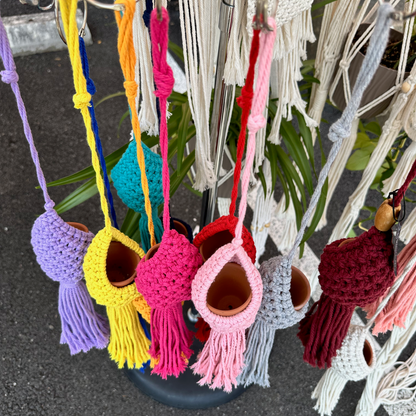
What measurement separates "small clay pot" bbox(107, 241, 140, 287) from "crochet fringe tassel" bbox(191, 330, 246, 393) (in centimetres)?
14

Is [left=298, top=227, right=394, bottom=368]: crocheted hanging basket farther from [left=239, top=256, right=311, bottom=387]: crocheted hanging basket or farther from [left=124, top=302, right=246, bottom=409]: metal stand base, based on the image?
[left=124, top=302, right=246, bottom=409]: metal stand base

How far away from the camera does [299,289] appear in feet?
1.66

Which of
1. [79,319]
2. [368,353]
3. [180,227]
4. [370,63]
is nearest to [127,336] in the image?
[79,319]

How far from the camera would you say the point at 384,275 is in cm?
43

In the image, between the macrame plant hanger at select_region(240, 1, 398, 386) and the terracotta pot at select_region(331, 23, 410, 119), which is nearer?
the macrame plant hanger at select_region(240, 1, 398, 386)

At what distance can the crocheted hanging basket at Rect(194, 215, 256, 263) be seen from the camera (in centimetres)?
46

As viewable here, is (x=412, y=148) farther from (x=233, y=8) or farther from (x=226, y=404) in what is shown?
(x=226, y=404)

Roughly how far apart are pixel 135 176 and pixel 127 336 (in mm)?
257

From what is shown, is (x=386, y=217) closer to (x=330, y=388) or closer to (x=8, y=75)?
(x=8, y=75)

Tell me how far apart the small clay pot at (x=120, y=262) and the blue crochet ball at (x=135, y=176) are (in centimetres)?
6

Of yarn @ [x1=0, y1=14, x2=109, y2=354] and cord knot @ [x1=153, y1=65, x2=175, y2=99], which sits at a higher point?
cord knot @ [x1=153, y1=65, x2=175, y2=99]

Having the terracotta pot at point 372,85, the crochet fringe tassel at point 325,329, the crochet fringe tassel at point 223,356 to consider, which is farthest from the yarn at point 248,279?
the terracotta pot at point 372,85

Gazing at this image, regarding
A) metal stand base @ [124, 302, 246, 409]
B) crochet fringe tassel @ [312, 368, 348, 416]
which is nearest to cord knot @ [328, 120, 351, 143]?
crochet fringe tassel @ [312, 368, 348, 416]

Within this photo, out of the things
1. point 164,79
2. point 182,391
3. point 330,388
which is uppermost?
point 164,79
